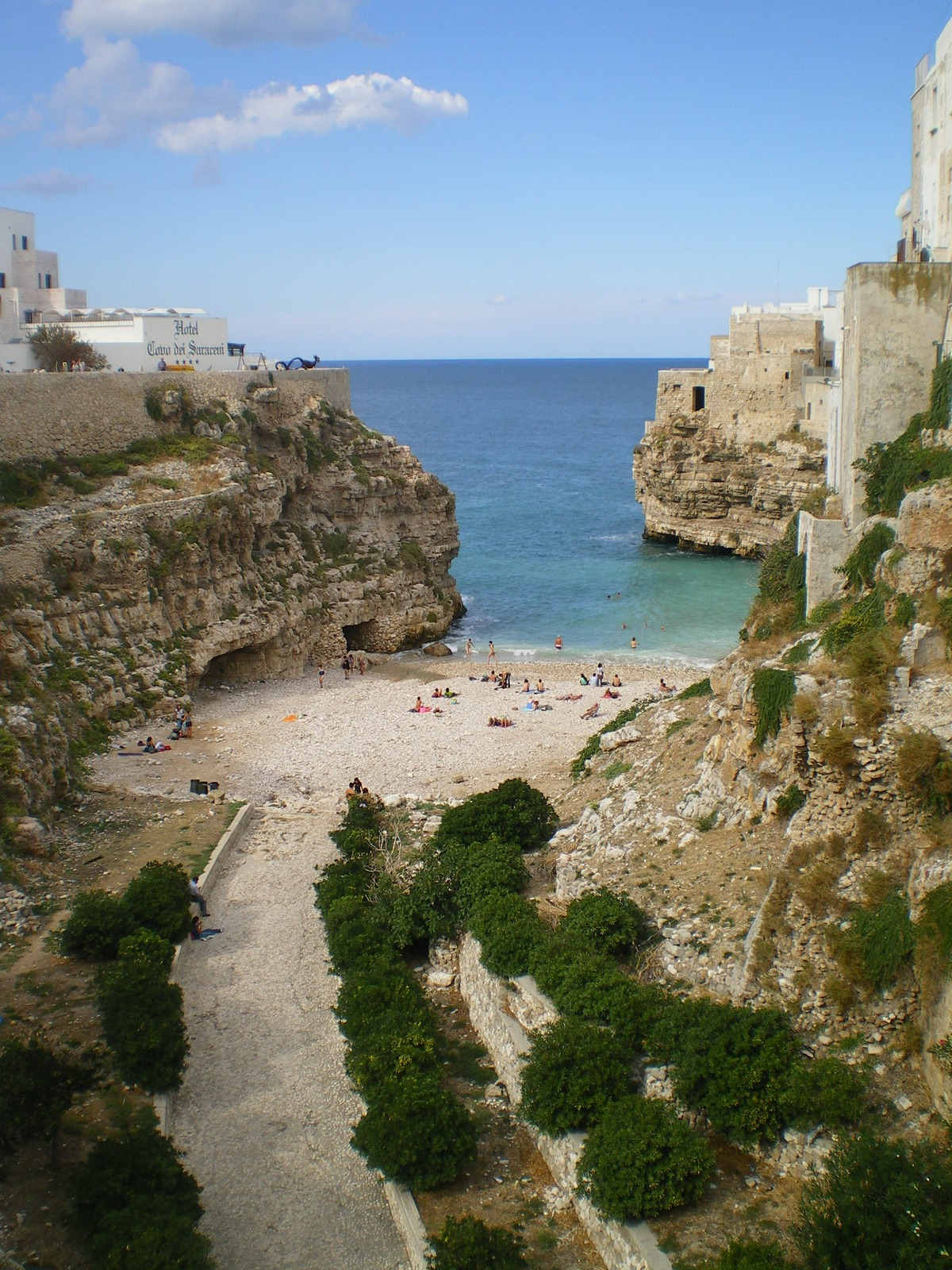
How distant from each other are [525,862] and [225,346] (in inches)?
1403

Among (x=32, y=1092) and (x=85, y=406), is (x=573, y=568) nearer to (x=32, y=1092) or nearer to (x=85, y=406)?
(x=85, y=406)

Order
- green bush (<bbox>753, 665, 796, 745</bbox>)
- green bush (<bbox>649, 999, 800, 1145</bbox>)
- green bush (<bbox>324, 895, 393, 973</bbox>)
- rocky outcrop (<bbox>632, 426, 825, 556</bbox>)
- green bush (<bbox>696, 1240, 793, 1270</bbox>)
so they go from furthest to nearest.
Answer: rocky outcrop (<bbox>632, 426, 825, 556</bbox>) < green bush (<bbox>324, 895, 393, 973</bbox>) < green bush (<bbox>753, 665, 796, 745</bbox>) < green bush (<bbox>649, 999, 800, 1145</bbox>) < green bush (<bbox>696, 1240, 793, 1270</bbox>)

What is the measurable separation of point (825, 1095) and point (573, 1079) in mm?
3184

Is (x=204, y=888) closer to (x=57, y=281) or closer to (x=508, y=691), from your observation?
(x=508, y=691)

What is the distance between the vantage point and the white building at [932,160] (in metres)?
22.2

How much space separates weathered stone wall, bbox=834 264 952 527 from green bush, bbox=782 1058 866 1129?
10591 mm

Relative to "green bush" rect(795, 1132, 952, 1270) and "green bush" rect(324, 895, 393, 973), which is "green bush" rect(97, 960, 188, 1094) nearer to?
"green bush" rect(324, 895, 393, 973)

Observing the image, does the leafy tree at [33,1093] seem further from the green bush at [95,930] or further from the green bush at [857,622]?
the green bush at [857,622]

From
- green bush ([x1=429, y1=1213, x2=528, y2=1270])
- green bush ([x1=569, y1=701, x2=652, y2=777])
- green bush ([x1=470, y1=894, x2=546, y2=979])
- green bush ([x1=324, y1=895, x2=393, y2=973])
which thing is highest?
green bush ([x1=569, y1=701, x2=652, y2=777])

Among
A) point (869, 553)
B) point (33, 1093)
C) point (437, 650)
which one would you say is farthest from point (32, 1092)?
point (437, 650)

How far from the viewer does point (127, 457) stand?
3875 cm

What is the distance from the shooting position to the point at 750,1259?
36.6ft

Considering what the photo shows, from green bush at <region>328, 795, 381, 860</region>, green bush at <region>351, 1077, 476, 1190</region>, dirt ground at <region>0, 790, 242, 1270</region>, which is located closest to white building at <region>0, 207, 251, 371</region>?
dirt ground at <region>0, 790, 242, 1270</region>

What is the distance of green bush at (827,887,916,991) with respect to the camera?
13586mm
